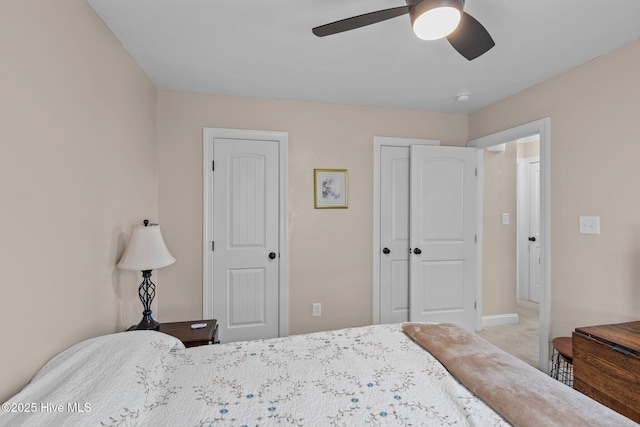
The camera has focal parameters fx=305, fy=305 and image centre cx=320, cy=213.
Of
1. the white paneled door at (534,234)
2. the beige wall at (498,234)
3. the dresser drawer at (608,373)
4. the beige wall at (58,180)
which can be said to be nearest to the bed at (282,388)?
the beige wall at (58,180)

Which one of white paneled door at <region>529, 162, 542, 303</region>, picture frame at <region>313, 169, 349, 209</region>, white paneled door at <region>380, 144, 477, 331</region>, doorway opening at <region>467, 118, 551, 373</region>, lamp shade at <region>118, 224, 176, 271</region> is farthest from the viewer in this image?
white paneled door at <region>529, 162, 542, 303</region>

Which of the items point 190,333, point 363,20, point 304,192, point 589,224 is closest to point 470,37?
point 363,20

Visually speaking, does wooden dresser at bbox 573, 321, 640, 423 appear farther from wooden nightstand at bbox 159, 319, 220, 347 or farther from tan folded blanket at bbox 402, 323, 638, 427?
wooden nightstand at bbox 159, 319, 220, 347

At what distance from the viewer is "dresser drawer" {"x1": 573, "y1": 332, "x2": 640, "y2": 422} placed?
56.4 inches

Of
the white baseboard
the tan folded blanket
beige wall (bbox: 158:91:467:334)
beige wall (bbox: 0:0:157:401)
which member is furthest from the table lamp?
the white baseboard

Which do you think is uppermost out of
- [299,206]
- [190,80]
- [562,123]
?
[190,80]

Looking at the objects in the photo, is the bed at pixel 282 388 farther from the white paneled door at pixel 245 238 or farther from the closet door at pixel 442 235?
the closet door at pixel 442 235

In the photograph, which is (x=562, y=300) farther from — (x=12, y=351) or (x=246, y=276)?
(x=12, y=351)

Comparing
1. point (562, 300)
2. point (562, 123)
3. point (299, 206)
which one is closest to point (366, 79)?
point (299, 206)

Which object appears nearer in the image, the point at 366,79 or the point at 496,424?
the point at 496,424

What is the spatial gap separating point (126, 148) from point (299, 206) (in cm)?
152

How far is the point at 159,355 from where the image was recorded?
1346 millimetres

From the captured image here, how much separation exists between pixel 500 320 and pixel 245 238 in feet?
10.2

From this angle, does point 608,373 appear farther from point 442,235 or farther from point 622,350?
point 442,235
